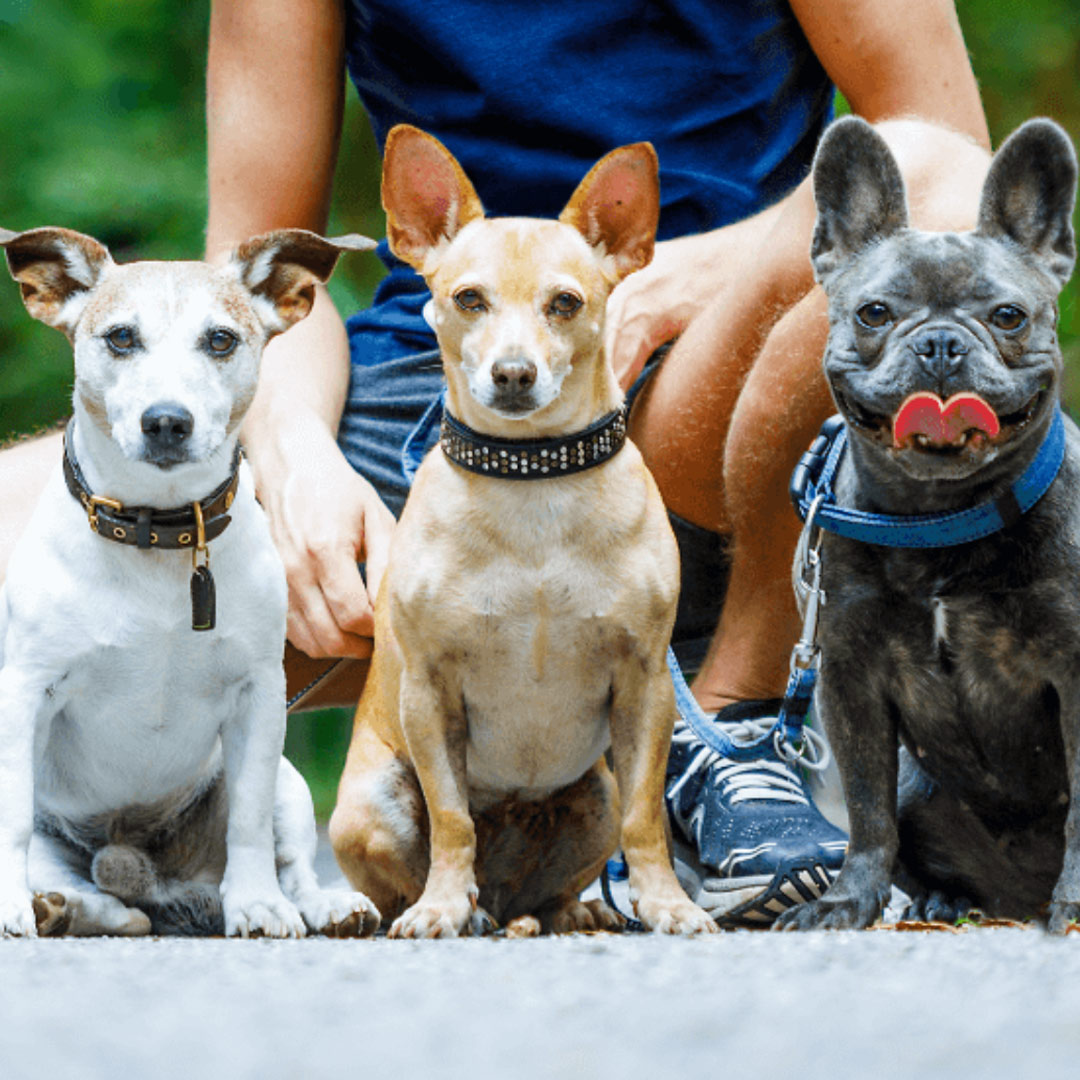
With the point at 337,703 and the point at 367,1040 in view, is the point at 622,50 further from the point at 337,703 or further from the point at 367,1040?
the point at 367,1040

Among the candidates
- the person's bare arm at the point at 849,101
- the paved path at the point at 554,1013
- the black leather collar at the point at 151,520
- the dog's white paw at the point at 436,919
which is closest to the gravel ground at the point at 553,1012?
the paved path at the point at 554,1013

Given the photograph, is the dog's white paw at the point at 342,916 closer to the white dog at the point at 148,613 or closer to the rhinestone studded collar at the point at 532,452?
the white dog at the point at 148,613

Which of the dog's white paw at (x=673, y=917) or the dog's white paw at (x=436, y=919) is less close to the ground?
the dog's white paw at (x=673, y=917)

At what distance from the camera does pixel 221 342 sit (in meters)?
2.21

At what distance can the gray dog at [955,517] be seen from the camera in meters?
1.99

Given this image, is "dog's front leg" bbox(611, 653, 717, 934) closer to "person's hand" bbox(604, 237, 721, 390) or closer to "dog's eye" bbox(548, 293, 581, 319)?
"dog's eye" bbox(548, 293, 581, 319)

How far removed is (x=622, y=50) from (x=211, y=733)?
5.91 feet

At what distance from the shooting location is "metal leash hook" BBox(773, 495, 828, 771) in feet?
7.22

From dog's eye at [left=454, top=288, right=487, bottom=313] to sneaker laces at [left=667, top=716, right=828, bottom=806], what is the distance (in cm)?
Result: 89

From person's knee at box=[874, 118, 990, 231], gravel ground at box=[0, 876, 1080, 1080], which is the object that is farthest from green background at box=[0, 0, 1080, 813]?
gravel ground at box=[0, 876, 1080, 1080]

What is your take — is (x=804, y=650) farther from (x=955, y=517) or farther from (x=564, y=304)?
(x=564, y=304)

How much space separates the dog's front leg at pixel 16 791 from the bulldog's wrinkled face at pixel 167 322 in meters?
0.37

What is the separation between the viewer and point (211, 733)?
2311 mm

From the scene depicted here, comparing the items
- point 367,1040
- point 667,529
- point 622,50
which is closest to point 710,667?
point 667,529
